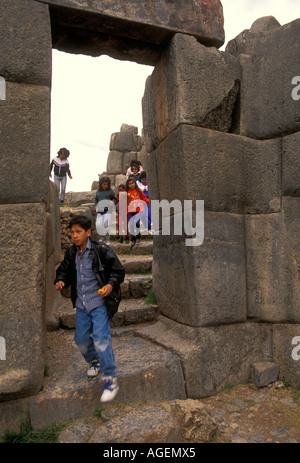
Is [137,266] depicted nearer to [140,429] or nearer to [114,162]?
[140,429]

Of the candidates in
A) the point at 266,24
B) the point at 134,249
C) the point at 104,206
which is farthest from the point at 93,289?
the point at 104,206

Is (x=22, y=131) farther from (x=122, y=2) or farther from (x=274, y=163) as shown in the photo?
(x=274, y=163)

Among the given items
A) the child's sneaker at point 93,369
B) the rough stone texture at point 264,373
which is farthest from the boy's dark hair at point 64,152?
the rough stone texture at point 264,373

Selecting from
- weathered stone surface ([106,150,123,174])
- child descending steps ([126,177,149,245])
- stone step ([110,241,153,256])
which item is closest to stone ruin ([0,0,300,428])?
stone step ([110,241,153,256])

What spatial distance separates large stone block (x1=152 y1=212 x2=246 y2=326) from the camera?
9.47ft

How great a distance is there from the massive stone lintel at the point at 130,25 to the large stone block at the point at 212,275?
64.1 inches

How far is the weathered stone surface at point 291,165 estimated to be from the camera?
116 inches

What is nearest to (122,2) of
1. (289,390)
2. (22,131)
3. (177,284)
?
(22,131)

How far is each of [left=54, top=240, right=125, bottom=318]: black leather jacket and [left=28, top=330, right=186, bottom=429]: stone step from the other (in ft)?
1.67

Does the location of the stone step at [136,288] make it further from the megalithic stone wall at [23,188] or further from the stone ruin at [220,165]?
the megalithic stone wall at [23,188]

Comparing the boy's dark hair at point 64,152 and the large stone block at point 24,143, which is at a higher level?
the boy's dark hair at point 64,152

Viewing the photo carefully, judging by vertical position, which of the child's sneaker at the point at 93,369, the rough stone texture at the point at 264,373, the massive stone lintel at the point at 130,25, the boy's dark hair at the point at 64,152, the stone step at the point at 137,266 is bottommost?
the rough stone texture at the point at 264,373

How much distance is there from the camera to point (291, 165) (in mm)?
2990

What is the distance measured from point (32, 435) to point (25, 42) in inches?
103
